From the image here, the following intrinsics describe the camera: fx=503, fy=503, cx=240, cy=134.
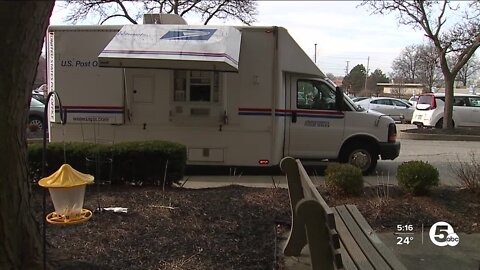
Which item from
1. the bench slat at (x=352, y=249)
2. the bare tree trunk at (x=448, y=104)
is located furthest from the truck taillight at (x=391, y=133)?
the bare tree trunk at (x=448, y=104)

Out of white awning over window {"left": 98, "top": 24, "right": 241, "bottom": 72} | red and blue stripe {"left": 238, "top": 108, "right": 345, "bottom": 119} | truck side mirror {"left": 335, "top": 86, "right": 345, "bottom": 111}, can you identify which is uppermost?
white awning over window {"left": 98, "top": 24, "right": 241, "bottom": 72}

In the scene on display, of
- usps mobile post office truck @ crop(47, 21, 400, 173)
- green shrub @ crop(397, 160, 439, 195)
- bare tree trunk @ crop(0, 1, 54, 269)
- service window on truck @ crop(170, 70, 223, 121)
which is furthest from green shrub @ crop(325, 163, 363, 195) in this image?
bare tree trunk @ crop(0, 1, 54, 269)

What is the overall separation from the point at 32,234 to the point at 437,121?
19.8 m

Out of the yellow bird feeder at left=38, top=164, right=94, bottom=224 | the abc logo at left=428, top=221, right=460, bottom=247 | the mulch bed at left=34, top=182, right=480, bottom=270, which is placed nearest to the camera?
the mulch bed at left=34, top=182, right=480, bottom=270

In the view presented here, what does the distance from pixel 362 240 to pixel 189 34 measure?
6343mm

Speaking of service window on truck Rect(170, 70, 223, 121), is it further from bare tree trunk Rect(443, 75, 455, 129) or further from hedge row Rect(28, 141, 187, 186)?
bare tree trunk Rect(443, 75, 455, 129)

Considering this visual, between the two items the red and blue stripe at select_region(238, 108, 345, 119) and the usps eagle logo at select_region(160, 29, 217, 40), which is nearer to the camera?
the usps eagle logo at select_region(160, 29, 217, 40)

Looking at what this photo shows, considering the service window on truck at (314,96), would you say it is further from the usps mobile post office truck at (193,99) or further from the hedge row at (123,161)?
the hedge row at (123,161)

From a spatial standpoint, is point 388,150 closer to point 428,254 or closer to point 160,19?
point 160,19

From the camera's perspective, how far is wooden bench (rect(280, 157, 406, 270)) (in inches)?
104

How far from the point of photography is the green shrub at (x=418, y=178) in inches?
255

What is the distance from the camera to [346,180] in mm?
6488

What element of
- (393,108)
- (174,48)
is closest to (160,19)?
(174,48)

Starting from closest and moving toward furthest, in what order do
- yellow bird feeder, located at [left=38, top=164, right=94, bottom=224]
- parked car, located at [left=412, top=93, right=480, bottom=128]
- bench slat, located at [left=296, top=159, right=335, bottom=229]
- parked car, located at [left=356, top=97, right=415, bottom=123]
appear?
bench slat, located at [left=296, top=159, right=335, bottom=229], yellow bird feeder, located at [left=38, top=164, right=94, bottom=224], parked car, located at [left=412, top=93, right=480, bottom=128], parked car, located at [left=356, top=97, right=415, bottom=123]
